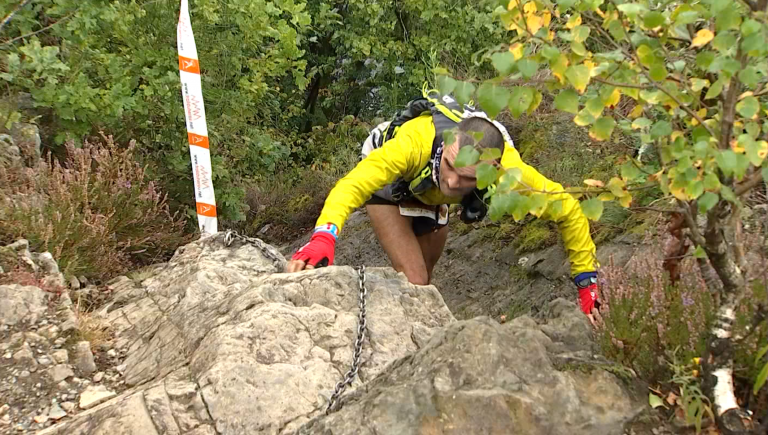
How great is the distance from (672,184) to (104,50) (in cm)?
548

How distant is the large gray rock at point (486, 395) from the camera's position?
2131mm

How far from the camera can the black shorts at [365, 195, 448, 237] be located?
451cm

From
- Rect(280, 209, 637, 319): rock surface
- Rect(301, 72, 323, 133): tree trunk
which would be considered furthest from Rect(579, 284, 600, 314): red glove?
Result: Rect(301, 72, 323, 133): tree trunk

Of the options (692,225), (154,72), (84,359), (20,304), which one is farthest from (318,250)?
(154,72)

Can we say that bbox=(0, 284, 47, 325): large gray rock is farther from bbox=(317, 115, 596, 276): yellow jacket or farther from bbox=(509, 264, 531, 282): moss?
bbox=(509, 264, 531, 282): moss

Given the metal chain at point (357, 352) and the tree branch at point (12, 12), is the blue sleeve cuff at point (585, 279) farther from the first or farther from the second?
the tree branch at point (12, 12)

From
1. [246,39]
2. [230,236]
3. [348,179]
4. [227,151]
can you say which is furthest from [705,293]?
[227,151]

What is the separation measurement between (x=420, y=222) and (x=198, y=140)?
2366mm

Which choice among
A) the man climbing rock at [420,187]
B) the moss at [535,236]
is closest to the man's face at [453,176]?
the man climbing rock at [420,187]

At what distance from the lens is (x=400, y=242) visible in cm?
442

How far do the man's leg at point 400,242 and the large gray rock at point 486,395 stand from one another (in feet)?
6.26

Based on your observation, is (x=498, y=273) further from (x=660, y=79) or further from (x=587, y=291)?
(x=660, y=79)

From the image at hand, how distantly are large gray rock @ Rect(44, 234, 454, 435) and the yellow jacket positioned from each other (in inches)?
15.3

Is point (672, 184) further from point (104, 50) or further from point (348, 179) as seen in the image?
point (104, 50)
